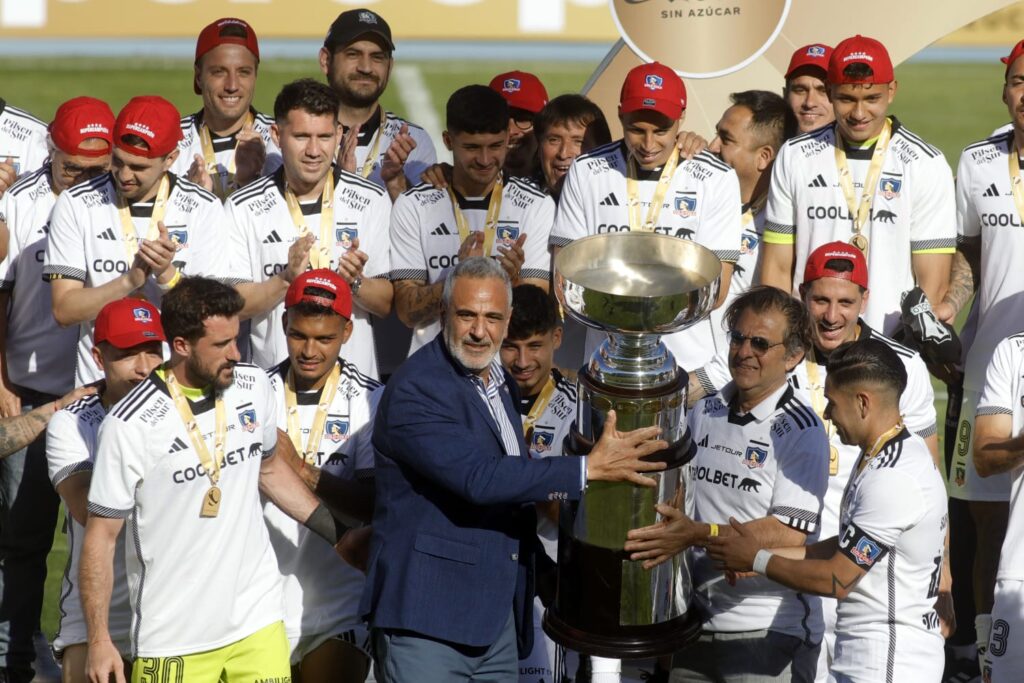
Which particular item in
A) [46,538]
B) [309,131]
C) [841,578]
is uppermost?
[309,131]

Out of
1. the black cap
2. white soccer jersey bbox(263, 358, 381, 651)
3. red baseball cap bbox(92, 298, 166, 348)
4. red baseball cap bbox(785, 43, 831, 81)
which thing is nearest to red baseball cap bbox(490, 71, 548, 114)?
the black cap

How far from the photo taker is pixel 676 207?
707 centimetres

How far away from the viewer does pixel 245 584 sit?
5.63 metres

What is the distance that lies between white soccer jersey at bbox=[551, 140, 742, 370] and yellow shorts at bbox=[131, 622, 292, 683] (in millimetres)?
2198

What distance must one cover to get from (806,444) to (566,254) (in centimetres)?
119

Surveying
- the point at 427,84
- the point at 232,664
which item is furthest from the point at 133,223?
the point at 427,84

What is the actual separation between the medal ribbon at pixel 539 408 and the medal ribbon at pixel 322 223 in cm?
117

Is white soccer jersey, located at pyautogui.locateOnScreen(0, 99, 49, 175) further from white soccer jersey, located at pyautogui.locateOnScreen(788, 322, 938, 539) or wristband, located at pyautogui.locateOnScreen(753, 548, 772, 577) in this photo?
wristband, located at pyautogui.locateOnScreen(753, 548, 772, 577)

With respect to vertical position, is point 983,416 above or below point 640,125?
below

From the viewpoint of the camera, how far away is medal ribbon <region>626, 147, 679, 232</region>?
23.2 feet

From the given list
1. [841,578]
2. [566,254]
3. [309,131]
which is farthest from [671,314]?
[309,131]

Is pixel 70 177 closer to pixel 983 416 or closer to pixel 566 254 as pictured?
pixel 566 254

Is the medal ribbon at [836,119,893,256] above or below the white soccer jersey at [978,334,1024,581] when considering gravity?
above

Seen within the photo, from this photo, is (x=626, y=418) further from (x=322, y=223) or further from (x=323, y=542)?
(x=322, y=223)
